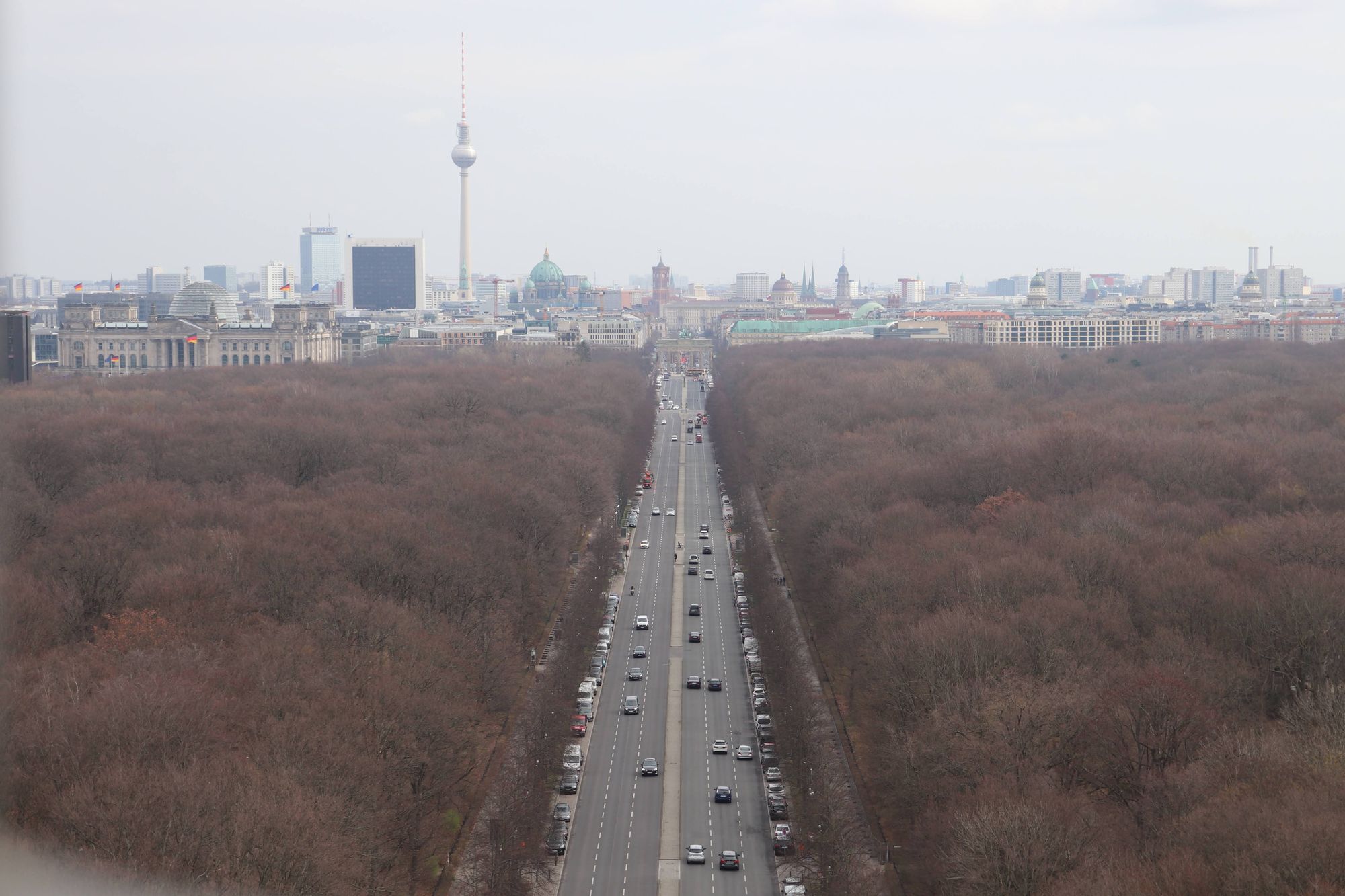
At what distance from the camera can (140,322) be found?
10662 centimetres

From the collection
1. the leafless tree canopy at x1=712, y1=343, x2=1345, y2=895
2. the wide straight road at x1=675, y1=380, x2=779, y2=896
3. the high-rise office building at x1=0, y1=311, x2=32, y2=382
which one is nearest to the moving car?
the wide straight road at x1=675, y1=380, x2=779, y2=896

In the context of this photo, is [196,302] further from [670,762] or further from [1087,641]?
[1087,641]

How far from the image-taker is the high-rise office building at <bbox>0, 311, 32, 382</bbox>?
40031mm

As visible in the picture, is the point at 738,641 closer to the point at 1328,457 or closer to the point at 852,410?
the point at 1328,457

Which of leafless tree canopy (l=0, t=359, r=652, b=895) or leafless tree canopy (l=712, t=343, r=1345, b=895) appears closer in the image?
leafless tree canopy (l=0, t=359, r=652, b=895)

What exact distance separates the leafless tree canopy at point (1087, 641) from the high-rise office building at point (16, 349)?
69.7ft

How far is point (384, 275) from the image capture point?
196375mm

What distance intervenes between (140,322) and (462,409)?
184 feet

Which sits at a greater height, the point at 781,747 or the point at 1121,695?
the point at 1121,695

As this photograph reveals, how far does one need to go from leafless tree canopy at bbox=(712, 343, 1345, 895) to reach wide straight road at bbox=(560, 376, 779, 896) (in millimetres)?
1265

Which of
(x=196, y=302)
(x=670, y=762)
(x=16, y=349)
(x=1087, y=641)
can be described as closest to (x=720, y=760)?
(x=670, y=762)

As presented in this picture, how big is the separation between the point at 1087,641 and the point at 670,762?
23.0ft

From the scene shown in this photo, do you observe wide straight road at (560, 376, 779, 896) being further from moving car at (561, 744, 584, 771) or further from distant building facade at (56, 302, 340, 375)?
distant building facade at (56, 302, 340, 375)

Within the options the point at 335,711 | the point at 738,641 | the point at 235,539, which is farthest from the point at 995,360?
the point at 335,711
